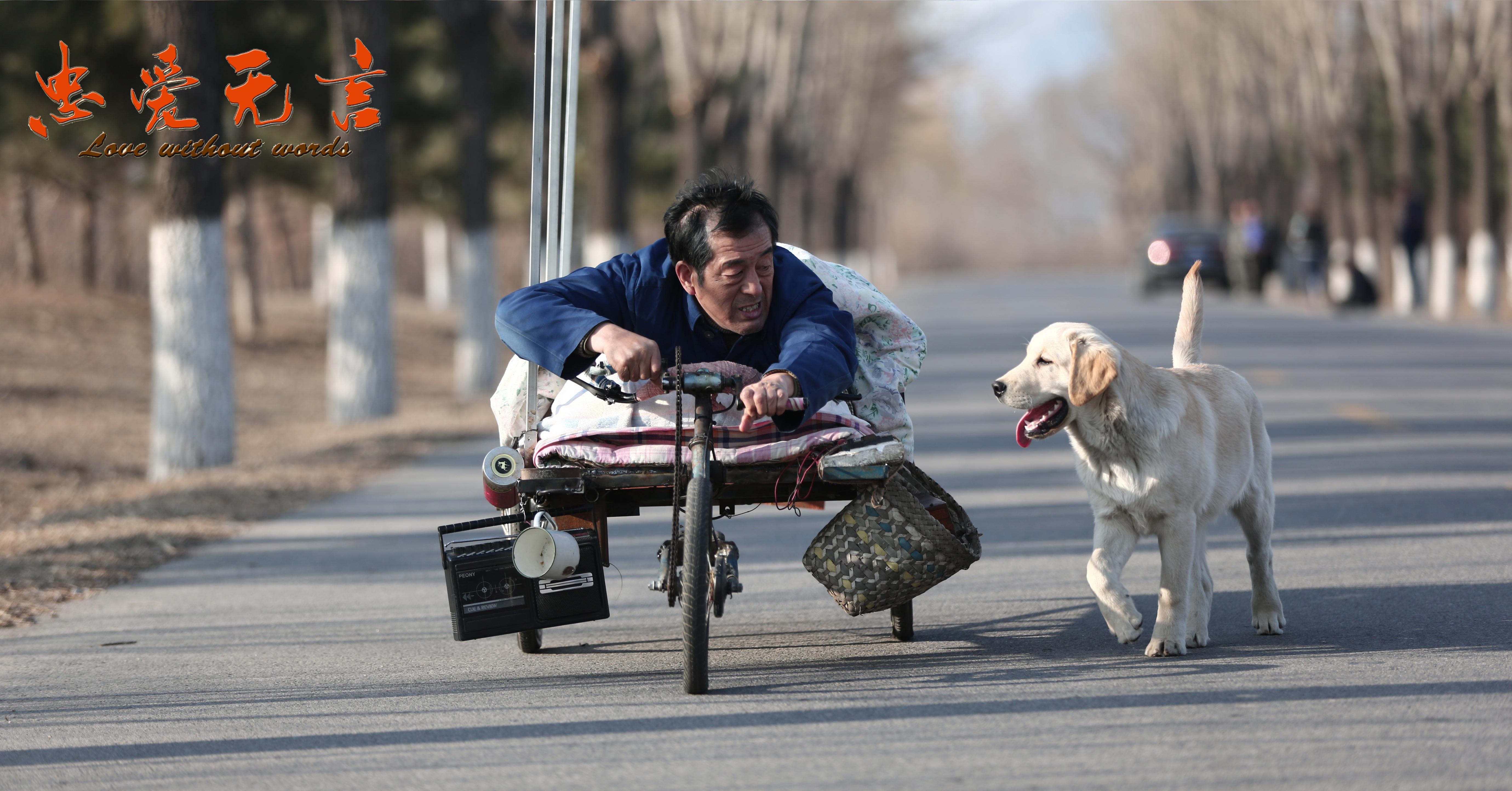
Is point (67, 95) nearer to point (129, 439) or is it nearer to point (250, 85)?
point (250, 85)

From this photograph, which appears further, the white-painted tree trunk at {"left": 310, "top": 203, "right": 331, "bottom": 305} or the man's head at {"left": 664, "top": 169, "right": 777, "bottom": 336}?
the white-painted tree trunk at {"left": 310, "top": 203, "right": 331, "bottom": 305}

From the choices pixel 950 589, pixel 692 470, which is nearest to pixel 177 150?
pixel 950 589

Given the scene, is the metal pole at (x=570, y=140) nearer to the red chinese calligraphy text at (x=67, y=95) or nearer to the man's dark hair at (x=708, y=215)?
the man's dark hair at (x=708, y=215)

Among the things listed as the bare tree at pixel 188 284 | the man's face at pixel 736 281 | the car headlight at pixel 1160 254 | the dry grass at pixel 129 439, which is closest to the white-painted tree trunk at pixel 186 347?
the bare tree at pixel 188 284

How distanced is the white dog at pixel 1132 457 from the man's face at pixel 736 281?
2.86 feet

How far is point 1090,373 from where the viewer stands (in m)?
5.66

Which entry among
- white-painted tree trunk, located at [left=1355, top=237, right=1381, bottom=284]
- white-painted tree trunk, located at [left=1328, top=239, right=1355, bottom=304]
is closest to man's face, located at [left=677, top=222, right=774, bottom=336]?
white-painted tree trunk, located at [left=1328, top=239, right=1355, bottom=304]

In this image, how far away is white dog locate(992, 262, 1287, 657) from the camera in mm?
5711

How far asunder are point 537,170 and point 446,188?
29462mm

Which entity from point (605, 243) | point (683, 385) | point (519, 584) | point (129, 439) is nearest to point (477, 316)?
point (605, 243)

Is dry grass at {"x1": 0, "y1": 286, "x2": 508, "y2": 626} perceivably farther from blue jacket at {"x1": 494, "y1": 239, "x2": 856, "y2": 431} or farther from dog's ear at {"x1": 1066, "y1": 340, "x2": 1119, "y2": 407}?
dog's ear at {"x1": 1066, "y1": 340, "x2": 1119, "y2": 407}

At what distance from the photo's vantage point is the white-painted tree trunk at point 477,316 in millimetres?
20719

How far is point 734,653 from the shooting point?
6.14m

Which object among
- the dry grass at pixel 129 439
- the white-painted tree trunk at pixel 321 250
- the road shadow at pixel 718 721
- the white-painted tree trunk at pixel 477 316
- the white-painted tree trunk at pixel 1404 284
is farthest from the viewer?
the white-painted tree trunk at pixel 321 250
